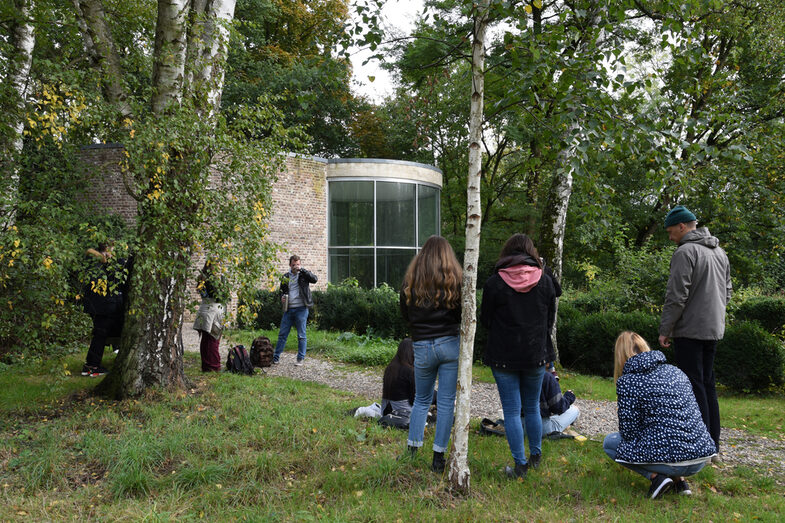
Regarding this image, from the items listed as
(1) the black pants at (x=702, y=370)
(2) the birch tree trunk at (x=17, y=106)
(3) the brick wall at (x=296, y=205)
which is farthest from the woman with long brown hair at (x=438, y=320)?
(3) the brick wall at (x=296, y=205)

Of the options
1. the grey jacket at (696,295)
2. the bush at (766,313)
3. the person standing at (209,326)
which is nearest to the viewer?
the grey jacket at (696,295)

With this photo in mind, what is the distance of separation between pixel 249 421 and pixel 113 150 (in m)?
12.4

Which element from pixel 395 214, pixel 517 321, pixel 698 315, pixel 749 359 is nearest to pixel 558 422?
pixel 698 315

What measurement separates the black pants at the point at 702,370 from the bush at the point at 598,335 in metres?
4.26

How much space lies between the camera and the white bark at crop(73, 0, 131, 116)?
20.1 feet

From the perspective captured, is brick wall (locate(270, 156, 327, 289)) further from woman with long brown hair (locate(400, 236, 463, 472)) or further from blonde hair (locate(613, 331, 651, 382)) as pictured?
blonde hair (locate(613, 331, 651, 382))

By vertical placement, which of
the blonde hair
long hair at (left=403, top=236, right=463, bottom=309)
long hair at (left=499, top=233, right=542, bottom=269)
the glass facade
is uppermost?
the glass facade

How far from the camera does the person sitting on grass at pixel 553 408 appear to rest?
16.0ft

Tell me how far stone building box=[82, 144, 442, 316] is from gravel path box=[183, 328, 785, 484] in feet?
21.0

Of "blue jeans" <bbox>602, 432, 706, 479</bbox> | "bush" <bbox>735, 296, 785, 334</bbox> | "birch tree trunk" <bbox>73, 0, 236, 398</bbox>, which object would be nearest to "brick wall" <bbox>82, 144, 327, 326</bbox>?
"birch tree trunk" <bbox>73, 0, 236, 398</bbox>

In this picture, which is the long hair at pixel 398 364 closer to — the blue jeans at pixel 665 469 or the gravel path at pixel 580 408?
the gravel path at pixel 580 408

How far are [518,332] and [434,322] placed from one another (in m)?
0.60

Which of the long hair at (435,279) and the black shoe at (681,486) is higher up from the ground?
the long hair at (435,279)

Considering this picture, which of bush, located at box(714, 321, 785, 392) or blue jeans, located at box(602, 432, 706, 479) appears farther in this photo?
bush, located at box(714, 321, 785, 392)
